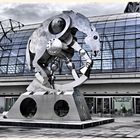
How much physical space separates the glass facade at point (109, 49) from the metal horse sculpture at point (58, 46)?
64.2 ft

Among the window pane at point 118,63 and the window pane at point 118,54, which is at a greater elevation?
the window pane at point 118,54

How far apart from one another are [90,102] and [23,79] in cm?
1084

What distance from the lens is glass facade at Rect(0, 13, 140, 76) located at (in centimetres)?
4494

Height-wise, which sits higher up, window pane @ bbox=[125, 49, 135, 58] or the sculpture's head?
window pane @ bbox=[125, 49, 135, 58]

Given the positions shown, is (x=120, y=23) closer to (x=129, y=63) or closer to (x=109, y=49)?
(x=109, y=49)

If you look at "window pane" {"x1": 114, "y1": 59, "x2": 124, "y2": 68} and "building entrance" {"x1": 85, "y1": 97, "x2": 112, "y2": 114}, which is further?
"building entrance" {"x1": 85, "y1": 97, "x2": 112, "y2": 114}

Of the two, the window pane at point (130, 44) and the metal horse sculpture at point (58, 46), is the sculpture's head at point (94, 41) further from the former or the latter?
the window pane at point (130, 44)

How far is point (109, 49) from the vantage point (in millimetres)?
46812

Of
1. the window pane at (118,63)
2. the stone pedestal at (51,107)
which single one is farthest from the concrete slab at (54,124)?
the window pane at (118,63)

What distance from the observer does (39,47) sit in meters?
26.5

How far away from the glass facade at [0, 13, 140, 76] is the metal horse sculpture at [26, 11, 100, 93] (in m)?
19.6

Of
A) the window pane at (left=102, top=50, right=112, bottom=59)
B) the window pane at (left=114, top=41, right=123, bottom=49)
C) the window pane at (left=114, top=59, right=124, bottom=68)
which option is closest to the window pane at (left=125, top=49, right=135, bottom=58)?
the window pane at (left=114, top=59, right=124, bottom=68)

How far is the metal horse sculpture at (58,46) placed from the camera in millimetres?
24953

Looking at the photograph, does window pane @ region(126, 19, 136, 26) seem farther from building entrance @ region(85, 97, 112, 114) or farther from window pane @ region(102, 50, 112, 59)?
building entrance @ region(85, 97, 112, 114)
